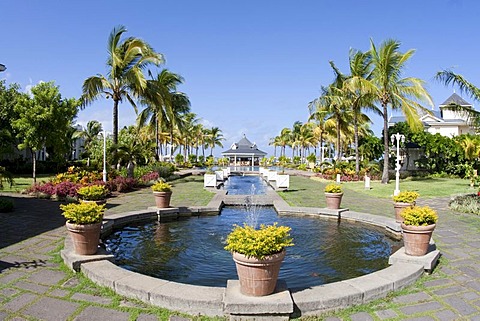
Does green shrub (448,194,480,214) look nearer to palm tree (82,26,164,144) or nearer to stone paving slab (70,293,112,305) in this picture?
stone paving slab (70,293,112,305)

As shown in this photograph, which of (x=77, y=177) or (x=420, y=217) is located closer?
(x=420, y=217)

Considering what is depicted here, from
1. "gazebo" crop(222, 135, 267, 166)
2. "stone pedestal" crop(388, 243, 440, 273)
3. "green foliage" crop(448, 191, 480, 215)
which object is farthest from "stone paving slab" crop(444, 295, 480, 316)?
"gazebo" crop(222, 135, 267, 166)

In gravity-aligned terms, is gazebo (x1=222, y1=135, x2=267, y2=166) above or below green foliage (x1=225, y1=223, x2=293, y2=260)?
above

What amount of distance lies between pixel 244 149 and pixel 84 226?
65.9 meters

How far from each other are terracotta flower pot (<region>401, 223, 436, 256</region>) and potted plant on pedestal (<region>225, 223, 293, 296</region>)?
2892 millimetres

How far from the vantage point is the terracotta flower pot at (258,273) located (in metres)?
4.03

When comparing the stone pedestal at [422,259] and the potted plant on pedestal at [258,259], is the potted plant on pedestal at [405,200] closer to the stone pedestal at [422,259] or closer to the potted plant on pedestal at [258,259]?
the stone pedestal at [422,259]

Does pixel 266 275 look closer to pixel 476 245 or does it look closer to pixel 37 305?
pixel 37 305

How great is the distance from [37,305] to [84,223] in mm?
1605

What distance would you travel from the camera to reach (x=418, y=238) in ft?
19.2

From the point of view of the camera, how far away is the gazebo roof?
6825 cm

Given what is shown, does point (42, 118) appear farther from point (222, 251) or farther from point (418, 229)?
point (418, 229)

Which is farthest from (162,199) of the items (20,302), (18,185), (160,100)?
(160,100)

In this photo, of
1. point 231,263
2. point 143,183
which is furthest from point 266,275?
point 143,183
